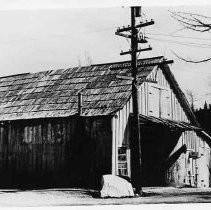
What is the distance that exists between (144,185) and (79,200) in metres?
6.88

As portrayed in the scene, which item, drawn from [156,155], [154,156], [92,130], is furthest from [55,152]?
[156,155]

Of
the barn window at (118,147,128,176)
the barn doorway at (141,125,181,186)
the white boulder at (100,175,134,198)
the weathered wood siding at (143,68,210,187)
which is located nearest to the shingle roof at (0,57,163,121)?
the weathered wood siding at (143,68,210,187)

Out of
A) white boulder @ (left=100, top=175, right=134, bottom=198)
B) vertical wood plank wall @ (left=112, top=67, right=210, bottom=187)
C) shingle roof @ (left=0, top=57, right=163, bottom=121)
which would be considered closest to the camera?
white boulder @ (left=100, top=175, right=134, bottom=198)

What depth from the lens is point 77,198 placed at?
19.1 meters

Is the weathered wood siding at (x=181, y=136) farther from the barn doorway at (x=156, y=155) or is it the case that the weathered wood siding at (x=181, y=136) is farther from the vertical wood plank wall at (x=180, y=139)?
the barn doorway at (x=156, y=155)

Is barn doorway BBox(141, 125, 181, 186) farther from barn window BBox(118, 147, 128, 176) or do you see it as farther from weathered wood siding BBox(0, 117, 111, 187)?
weathered wood siding BBox(0, 117, 111, 187)

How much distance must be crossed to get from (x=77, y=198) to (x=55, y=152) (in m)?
5.40

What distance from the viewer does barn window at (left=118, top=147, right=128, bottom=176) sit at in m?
23.2

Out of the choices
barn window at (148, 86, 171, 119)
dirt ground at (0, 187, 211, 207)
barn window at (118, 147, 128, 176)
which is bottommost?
dirt ground at (0, 187, 211, 207)

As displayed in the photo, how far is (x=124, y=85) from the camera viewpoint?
24328mm

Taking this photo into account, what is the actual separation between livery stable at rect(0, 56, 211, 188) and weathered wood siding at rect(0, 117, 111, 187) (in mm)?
42

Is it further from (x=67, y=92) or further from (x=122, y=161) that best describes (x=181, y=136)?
(x=67, y=92)

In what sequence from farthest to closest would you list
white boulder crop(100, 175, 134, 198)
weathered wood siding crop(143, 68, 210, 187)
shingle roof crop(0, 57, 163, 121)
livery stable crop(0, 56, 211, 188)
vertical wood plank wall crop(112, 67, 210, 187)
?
weathered wood siding crop(143, 68, 210, 187) < shingle roof crop(0, 57, 163, 121) < livery stable crop(0, 56, 211, 188) < vertical wood plank wall crop(112, 67, 210, 187) < white boulder crop(100, 175, 134, 198)

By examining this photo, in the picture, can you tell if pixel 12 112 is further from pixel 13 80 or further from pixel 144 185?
pixel 144 185
